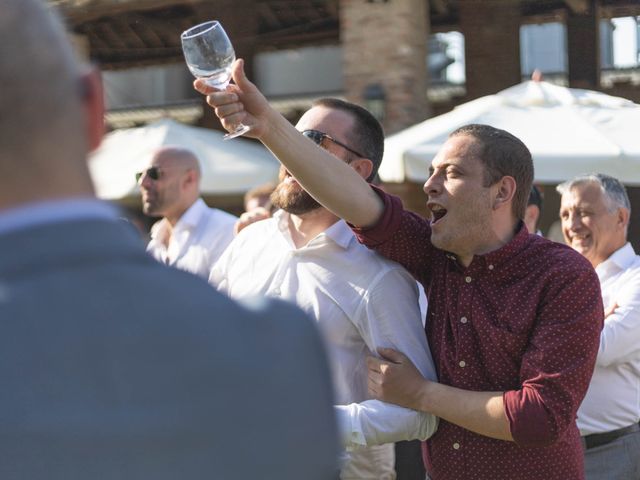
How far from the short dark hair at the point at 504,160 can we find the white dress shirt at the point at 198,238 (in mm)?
2801

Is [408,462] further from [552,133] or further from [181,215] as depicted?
[552,133]

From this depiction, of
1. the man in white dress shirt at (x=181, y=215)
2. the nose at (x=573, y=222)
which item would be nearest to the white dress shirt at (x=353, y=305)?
Answer: the nose at (x=573, y=222)

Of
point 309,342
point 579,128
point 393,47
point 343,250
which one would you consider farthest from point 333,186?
point 393,47

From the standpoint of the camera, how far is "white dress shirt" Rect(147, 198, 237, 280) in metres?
5.51

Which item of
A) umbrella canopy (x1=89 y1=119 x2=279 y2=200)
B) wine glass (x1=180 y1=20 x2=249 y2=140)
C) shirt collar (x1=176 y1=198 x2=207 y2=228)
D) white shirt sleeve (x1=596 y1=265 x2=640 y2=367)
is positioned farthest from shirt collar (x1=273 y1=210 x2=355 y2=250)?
umbrella canopy (x1=89 y1=119 x2=279 y2=200)

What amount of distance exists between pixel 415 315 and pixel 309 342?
6.09 ft

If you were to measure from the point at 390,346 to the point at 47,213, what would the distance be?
191 cm

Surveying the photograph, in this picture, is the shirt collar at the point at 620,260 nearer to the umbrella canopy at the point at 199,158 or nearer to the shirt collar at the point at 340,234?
the shirt collar at the point at 340,234

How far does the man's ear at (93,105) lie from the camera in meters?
0.97

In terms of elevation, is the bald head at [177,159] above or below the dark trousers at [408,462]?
above

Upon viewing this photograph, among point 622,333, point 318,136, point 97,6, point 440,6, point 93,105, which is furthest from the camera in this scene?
point 440,6

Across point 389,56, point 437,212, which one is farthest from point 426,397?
point 389,56

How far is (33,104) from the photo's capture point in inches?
35.2

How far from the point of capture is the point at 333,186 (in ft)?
8.59
